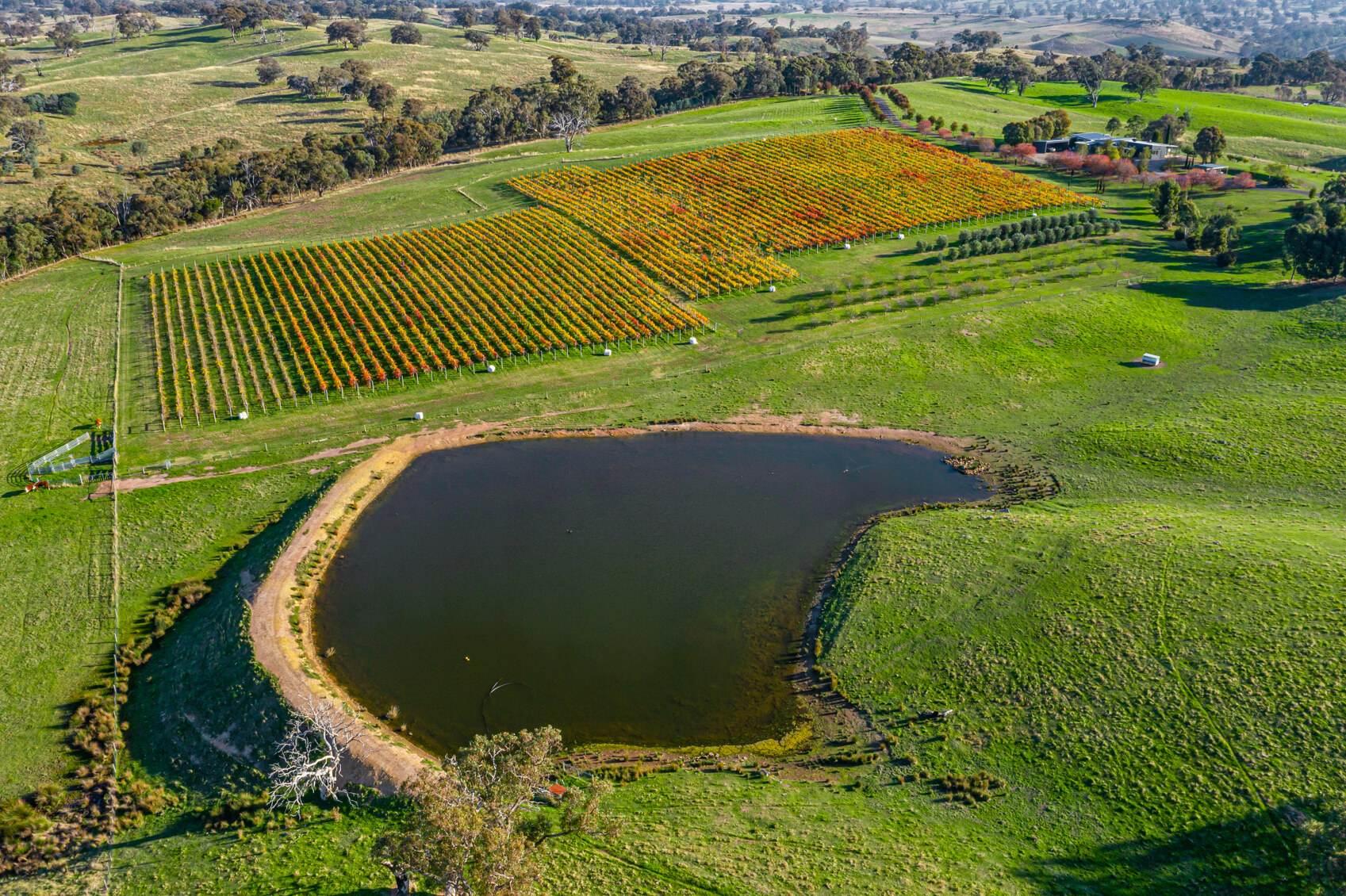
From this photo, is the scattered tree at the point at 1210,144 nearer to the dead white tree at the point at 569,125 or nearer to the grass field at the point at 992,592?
the grass field at the point at 992,592

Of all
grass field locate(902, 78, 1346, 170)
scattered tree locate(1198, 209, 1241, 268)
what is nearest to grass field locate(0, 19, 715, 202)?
grass field locate(902, 78, 1346, 170)

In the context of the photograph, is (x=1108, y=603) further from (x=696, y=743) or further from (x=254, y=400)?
(x=254, y=400)

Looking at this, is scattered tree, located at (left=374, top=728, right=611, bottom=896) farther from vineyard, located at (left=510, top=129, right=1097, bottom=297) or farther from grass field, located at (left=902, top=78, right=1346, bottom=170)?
grass field, located at (left=902, top=78, right=1346, bottom=170)

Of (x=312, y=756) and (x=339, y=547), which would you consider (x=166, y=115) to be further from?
(x=312, y=756)

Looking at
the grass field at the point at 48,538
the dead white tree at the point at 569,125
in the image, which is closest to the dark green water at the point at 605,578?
the grass field at the point at 48,538

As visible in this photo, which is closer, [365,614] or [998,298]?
[365,614]

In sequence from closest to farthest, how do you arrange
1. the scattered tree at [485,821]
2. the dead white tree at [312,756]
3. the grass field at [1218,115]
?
the scattered tree at [485,821] → the dead white tree at [312,756] → the grass field at [1218,115]

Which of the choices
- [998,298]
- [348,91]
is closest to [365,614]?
[998,298]

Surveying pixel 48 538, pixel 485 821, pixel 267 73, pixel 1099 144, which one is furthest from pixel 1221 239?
pixel 267 73
